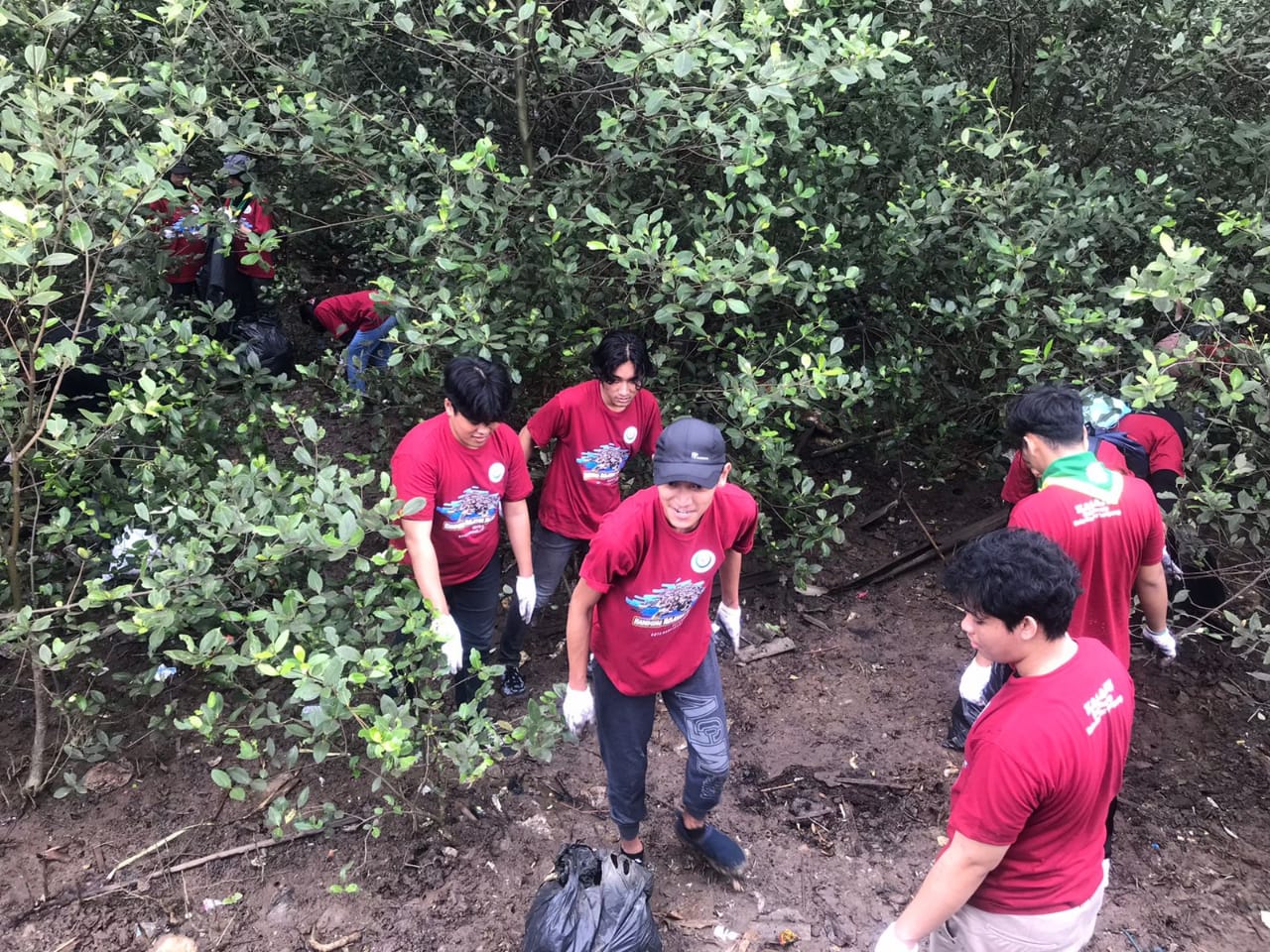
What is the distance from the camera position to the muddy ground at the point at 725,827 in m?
3.03

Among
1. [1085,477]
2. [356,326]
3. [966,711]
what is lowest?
[966,711]

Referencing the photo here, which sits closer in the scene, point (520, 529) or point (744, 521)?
point (744, 521)

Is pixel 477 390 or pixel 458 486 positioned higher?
pixel 477 390

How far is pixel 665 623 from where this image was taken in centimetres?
278

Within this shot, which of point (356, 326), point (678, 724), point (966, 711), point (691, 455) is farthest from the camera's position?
point (356, 326)

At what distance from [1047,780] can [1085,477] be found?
134 centimetres

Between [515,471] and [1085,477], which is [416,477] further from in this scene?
[1085,477]

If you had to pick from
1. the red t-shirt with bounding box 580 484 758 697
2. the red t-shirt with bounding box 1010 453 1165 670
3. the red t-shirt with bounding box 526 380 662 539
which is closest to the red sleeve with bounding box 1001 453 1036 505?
the red t-shirt with bounding box 1010 453 1165 670

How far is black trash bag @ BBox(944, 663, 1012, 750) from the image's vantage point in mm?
3156

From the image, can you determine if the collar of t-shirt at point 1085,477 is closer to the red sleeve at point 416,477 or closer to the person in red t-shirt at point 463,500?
the person in red t-shirt at point 463,500

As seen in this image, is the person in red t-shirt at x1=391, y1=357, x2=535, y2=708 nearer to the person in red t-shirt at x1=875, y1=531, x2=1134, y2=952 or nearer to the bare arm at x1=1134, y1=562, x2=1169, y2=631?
the person in red t-shirt at x1=875, y1=531, x2=1134, y2=952

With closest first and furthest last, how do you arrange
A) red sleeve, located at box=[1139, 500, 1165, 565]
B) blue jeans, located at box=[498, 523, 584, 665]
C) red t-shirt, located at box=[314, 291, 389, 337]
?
red sleeve, located at box=[1139, 500, 1165, 565] → blue jeans, located at box=[498, 523, 584, 665] → red t-shirt, located at box=[314, 291, 389, 337]

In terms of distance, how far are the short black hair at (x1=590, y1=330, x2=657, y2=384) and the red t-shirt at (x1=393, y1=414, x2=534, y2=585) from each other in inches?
20.8

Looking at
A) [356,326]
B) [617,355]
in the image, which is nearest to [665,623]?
[617,355]
